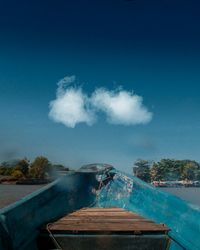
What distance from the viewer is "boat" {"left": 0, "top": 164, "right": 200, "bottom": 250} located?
444cm

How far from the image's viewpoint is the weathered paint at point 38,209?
4.05 metres

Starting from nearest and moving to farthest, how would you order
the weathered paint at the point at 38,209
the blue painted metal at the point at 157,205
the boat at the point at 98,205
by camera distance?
the weathered paint at the point at 38,209 → the boat at the point at 98,205 → the blue painted metal at the point at 157,205

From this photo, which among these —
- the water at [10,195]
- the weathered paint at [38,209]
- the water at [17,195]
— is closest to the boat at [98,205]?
the weathered paint at [38,209]

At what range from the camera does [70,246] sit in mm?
4992

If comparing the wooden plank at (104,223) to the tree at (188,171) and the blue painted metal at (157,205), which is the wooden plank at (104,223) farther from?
the tree at (188,171)

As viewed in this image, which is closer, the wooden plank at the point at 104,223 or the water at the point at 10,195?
the wooden plank at the point at 104,223

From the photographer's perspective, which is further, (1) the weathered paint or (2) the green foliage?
(2) the green foliage

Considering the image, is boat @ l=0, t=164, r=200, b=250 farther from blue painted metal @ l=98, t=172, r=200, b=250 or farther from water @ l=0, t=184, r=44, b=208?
water @ l=0, t=184, r=44, b=208

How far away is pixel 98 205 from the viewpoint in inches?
346

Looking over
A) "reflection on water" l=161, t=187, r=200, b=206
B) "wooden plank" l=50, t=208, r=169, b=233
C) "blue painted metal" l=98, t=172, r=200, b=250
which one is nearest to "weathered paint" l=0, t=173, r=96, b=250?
"wooden plank" l=50, t=208, r=169, b=233

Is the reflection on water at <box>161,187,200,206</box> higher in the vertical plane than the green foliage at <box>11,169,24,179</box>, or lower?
lower

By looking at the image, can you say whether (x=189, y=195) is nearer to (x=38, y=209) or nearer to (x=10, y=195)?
(x=10, y=195)

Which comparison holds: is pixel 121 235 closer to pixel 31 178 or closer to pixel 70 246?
pixel 70 246

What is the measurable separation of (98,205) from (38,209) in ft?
12.0
